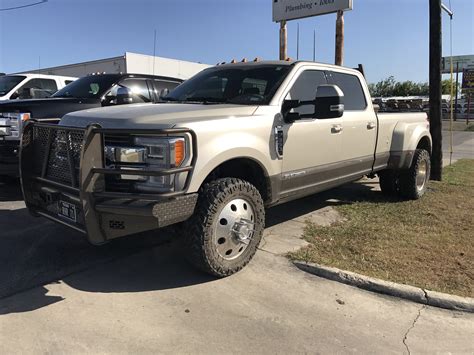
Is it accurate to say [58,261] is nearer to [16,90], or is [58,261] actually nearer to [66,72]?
[16,90]

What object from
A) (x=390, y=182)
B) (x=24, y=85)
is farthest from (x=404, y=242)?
(x=24, y=85)

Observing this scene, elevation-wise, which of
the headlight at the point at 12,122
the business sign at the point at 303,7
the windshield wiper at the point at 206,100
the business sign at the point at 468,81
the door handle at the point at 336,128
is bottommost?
the door handle at the point at 336,128

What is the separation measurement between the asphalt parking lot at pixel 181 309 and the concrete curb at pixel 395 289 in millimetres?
70

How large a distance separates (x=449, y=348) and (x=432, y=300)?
0.67 meters

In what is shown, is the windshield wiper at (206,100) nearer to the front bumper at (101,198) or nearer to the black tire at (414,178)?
the front bumper at (101,198)

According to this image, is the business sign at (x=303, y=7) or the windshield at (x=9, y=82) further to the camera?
the business sign at (x=303, y=7)

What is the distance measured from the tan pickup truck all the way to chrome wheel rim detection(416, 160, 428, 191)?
6.74 feet

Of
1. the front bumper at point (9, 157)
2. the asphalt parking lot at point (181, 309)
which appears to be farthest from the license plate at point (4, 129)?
the asphalt parking lot at point (181, 309)

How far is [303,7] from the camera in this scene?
13.6 m

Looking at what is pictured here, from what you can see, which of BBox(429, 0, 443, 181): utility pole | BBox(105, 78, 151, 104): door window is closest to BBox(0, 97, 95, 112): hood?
BBox(105, 78, 151, 104): door window

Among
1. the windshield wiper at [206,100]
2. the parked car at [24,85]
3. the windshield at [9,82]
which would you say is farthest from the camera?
the windshield at [9,82]

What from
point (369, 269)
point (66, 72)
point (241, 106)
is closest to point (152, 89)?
point (241, 106)

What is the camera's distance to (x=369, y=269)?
428 centimetres

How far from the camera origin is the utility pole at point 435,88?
891cm
